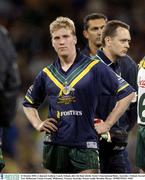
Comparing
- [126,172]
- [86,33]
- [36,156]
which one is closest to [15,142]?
[36,156]

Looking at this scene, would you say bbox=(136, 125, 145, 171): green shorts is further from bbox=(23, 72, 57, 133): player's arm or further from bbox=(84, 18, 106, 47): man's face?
bbox=(84, 18, 106, 47): man's face

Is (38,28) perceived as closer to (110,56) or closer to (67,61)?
(110,56)

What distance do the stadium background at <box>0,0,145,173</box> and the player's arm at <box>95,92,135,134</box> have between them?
3248 mm

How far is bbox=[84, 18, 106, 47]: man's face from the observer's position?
7961mm

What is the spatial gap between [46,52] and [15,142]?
214 cm

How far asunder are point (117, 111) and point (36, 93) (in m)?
0.66

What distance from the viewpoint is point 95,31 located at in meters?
8.06

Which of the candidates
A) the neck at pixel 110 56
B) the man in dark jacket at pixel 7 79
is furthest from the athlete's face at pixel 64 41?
the man in dark jacket at pixel 7 79

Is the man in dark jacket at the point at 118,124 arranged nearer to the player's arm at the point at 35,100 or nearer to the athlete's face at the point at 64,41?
the player's arm at the point at 35,100

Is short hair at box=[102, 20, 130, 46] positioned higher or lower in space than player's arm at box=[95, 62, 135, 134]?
higher

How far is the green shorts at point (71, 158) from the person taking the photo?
610cm

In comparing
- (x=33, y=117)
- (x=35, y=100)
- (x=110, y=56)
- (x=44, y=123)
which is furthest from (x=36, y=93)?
(x=110, y=56)

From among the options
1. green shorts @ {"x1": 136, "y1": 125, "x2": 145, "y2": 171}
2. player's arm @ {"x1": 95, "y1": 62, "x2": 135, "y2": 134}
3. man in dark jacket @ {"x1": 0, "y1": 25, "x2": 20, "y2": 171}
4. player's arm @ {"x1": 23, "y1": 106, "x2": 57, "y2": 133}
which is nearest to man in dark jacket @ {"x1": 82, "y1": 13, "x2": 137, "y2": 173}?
green shorts @ {"x1": 136, "y1": 125, "x2": 145, "y2": 171}

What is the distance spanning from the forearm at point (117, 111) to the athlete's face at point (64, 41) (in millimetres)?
578
